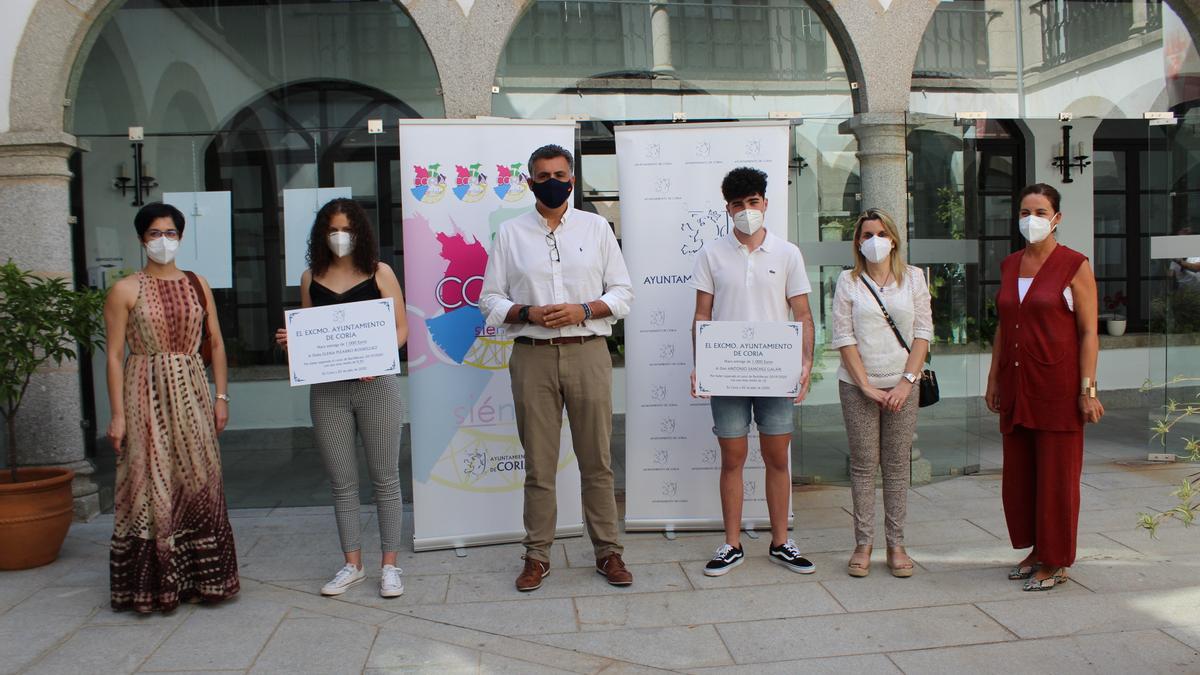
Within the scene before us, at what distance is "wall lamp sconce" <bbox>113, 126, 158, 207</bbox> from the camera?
593 centimetres

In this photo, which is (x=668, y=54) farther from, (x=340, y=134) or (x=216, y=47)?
(x=216, y=47)

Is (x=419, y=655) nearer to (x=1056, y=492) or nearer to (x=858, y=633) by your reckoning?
(x=858, y=633)

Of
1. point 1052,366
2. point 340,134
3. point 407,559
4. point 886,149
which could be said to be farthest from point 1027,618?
point 340,134

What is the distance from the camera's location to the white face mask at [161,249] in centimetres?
394

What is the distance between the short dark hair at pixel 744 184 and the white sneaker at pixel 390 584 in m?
2.31

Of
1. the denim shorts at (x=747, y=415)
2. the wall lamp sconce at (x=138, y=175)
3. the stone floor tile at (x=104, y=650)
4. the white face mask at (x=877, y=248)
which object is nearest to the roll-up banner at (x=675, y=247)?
the denim shorts at (x=747, y=415)

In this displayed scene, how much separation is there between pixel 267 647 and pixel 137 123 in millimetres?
5924

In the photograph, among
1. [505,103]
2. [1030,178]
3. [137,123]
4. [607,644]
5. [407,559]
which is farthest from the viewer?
[1030,178]

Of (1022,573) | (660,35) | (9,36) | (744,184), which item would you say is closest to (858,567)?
(1022,573)

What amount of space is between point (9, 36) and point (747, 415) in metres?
4.91

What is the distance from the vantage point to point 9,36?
547cm

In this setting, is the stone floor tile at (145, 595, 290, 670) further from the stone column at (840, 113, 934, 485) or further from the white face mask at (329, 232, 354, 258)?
the stone column at (840, 113, 934, 485)

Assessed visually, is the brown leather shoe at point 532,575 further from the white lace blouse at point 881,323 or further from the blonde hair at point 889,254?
the blonde hair at point 889,254

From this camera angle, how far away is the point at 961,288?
616 cm
